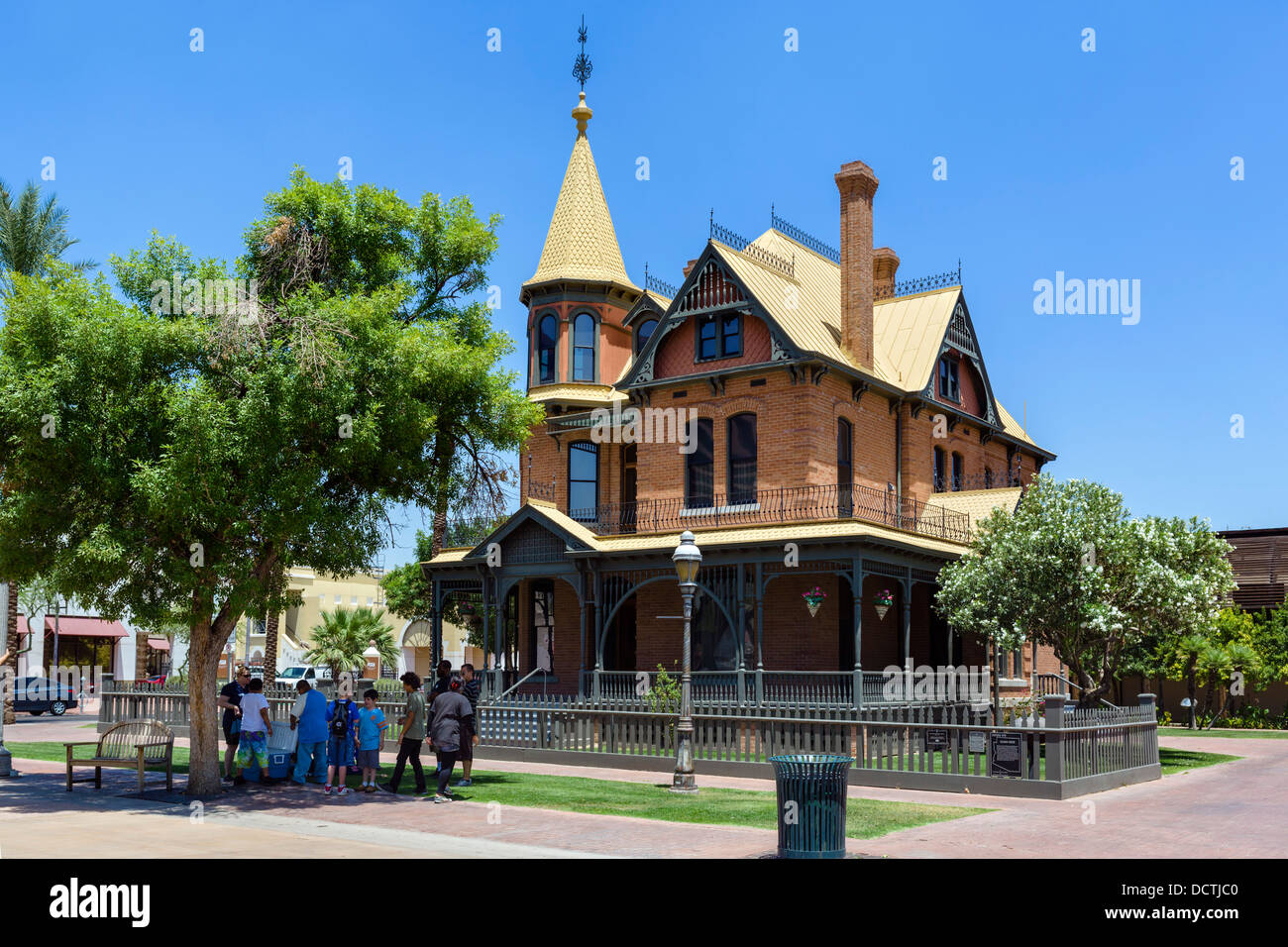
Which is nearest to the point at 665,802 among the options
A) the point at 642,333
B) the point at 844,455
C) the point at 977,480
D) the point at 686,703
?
the point at 686,703

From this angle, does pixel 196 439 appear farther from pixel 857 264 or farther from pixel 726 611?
pixel 857 264

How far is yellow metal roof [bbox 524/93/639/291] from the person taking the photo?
108ft

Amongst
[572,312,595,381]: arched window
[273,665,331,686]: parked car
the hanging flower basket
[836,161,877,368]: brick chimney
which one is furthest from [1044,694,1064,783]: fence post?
[273,665,331,686]: parked car

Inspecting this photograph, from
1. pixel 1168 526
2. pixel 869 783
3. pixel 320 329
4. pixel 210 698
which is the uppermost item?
pixel 320 329

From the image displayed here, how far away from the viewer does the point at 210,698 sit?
16.2 m

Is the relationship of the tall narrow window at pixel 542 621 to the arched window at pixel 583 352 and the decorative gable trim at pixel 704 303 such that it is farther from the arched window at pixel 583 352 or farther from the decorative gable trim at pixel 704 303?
the decorative gable trim at pixel 704 303

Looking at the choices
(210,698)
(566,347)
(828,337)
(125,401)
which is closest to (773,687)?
(828,337)

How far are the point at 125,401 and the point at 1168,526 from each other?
19003 millimetres

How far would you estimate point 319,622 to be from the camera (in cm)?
6906

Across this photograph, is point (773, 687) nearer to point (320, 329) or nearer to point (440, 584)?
point (440, 584)

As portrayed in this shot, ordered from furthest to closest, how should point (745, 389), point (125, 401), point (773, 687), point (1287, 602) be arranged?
point (1287, 602) → point (745, 389) → point (773, 687) → point (125, 401)

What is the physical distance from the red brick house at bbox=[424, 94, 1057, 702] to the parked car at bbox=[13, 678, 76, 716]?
778 inches

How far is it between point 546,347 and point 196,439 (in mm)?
19177

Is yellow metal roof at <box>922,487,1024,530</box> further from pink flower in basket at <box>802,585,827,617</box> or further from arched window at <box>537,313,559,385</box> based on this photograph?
arched window at <box>537,313,559,385</box>
